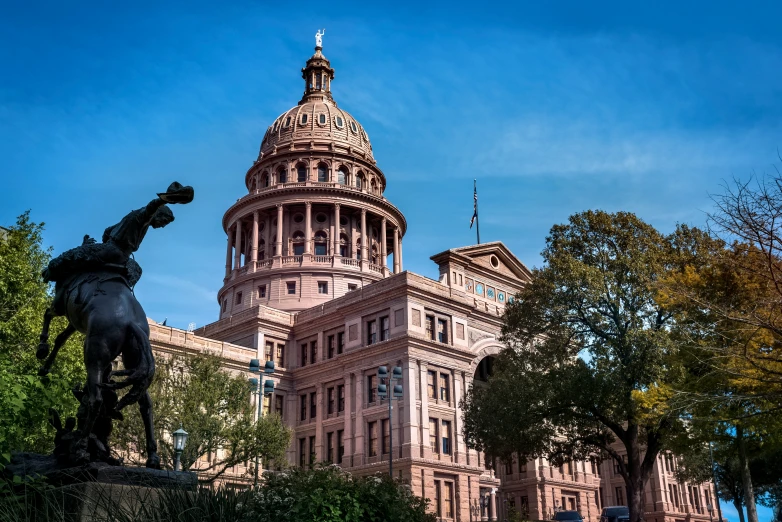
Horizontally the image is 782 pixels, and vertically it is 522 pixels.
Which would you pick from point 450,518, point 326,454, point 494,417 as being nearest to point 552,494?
point 450,518

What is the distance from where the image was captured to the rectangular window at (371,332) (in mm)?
57812

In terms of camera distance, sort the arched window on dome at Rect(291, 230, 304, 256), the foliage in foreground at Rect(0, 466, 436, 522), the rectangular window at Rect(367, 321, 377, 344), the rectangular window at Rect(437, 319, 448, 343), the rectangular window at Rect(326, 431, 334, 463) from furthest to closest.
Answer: the arched window on dome at Rect(291, 230, 304, 256)
the rectangular window at Rect(367, 321, 377, 344)
the rectangular window at Rect(326, 431, 334, 463)
the rectangular window at Rect(437, 319, 448, 343)
the foliage in foreground at Rect(0, 466, 436, 522)

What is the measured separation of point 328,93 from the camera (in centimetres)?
9744

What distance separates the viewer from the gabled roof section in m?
60.8

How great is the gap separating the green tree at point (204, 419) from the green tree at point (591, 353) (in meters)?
12.2

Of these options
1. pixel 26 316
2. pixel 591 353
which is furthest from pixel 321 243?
pixel 26 316

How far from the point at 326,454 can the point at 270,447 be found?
55.9 feet

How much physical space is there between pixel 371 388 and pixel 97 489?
158 feet

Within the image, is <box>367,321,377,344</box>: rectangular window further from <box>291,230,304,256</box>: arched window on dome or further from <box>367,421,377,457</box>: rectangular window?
<box>291,230,304,256</box>: arched window on dome

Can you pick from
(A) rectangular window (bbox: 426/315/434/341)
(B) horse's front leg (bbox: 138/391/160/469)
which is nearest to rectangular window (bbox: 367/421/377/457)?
(A) rectangular window (bbox: 426/315/434/341)

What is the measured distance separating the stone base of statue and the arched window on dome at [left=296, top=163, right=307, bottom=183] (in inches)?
2936

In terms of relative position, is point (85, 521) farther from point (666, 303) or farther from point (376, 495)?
point (666, 303)

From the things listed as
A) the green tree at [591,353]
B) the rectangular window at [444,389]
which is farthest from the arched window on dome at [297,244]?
the green tree at [591,353]

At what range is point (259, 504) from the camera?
1048cm
